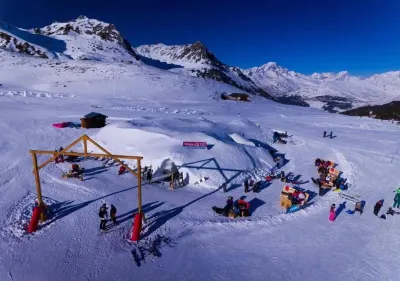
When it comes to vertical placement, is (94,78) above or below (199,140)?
above

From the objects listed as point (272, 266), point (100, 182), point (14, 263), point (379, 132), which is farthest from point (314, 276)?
point (379, 132)

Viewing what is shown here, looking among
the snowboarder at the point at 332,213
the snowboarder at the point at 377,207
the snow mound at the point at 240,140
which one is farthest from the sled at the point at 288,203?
the snow mound at the point at 240,140

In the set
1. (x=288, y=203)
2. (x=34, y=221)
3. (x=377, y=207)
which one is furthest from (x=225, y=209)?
(x=34, y=221)

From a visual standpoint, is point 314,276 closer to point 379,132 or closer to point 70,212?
point 70,212

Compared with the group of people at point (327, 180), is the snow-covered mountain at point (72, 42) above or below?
above

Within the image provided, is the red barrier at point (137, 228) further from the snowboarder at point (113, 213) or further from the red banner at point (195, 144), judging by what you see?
the red banner at point (195, 144)

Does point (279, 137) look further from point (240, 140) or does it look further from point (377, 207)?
point (377, 207)
